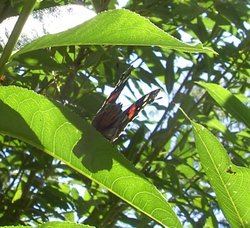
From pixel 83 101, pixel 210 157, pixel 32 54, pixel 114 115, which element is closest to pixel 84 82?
pixel 83 101

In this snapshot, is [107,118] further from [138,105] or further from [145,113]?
[145,113]

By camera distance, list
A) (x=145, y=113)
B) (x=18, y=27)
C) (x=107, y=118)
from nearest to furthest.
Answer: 1. (x=18, y=27)
2. (x=107, y=118)
3. (x=145, y=113)

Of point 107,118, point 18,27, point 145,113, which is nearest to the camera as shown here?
point 18,27

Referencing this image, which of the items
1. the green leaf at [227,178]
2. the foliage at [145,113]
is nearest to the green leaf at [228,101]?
the foliage at [145,113]

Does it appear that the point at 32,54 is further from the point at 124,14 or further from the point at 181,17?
the point at 181,17

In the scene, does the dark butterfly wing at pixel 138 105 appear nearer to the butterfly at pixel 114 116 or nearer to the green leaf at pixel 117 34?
the butterfly at pixel 114 116

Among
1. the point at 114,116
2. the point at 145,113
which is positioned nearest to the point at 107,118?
the point at 114,116

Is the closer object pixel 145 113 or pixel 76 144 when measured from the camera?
pixel 76 144
